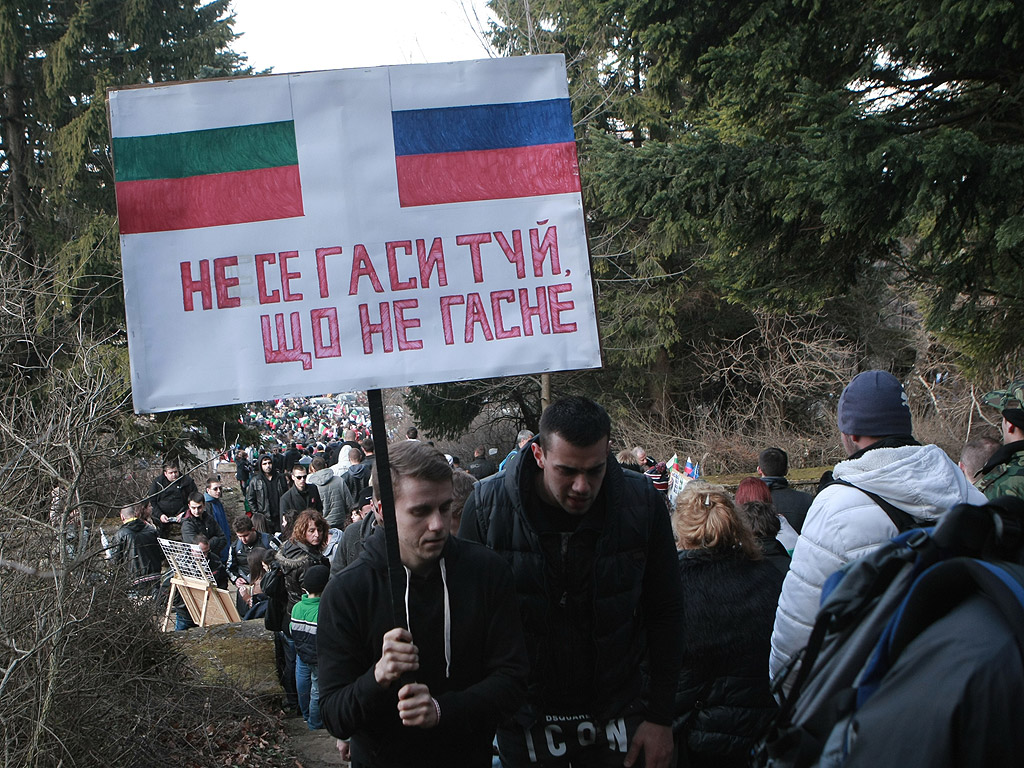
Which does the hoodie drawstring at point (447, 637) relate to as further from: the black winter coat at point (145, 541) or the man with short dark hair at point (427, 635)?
the black winter coat at point (145, 541)

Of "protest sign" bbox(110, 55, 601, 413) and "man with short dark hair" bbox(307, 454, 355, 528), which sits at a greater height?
"protest sign" bbox(110, 55, 601, 413)

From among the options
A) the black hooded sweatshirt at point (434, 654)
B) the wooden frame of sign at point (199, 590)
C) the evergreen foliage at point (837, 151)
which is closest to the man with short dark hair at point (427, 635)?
the black hooded sweatshirt at point (434, 654)

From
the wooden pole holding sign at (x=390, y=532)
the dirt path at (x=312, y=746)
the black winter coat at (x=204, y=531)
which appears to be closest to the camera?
the wooden pole holding sign at (x=390, y=532)

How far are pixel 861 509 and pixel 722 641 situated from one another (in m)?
1.02

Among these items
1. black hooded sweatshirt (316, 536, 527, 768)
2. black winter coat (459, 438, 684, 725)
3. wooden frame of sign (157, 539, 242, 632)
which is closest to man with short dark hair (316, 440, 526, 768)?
black hooded sweatshirt (316, 536, 527, 768)

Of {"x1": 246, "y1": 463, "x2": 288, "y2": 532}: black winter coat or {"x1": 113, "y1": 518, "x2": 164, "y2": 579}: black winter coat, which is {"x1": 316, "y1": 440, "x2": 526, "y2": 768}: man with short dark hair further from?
{"x1": 246, "y1": 463, "x2": 288, "y2": 532}: black winter coat

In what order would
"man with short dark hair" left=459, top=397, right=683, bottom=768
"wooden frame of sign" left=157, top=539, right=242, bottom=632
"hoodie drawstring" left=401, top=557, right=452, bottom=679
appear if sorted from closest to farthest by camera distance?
"hoodie drawstring" left=401, top=557, right=452, bottom=679 < "man with short dark hair" left=459, top=397, right=683, bottom=768 < "wooden frame of sign" left=157, top=539, right=242, bottom=632

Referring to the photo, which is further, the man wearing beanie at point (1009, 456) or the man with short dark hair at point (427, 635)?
the man wearing beanie at point (1009, 456)

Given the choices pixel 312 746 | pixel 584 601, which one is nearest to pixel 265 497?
pixel 312 746

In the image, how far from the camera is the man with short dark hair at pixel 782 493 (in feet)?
20.4

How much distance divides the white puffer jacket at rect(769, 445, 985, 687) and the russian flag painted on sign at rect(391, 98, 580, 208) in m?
1.28

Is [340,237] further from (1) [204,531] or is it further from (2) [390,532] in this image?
(1) [204,531]

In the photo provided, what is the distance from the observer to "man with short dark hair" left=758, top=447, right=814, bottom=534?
6.22 metres

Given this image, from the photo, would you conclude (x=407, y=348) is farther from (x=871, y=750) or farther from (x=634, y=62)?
(x=634, y=62)
